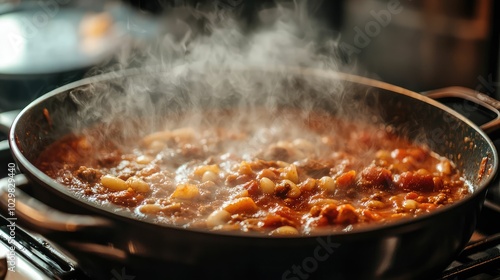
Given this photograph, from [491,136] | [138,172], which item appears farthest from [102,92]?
[491,136]

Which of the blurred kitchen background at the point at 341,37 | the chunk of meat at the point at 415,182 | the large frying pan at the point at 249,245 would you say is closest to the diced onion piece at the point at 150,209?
the large frying pan at the point at 249,245

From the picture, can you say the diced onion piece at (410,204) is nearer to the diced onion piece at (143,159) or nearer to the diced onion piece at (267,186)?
the diced onion piece at (267,186)

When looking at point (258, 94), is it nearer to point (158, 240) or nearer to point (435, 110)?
point (435, 110)

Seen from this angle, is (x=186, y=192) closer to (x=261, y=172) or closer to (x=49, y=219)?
(x=261, y=172)

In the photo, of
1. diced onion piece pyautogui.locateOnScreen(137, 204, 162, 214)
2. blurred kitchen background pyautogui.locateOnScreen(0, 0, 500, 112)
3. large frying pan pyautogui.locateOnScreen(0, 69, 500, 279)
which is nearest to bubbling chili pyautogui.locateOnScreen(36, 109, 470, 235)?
diced onion piece pyautogui.locateOnScreen(137, 204, 162, 214)

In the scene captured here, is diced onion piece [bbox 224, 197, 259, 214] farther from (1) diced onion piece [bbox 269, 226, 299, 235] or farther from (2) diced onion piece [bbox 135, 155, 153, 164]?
(2) diced onion piece [bbox 135, 155, 153, 164]

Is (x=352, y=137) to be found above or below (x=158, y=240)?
below

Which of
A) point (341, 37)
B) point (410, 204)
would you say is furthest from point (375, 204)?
point (341, 37)
